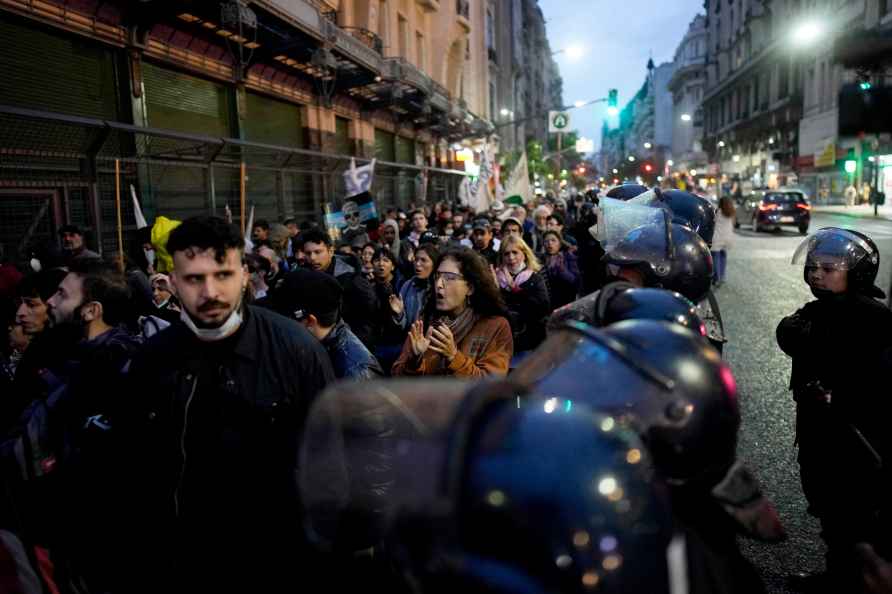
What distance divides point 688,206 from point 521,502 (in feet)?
13.5

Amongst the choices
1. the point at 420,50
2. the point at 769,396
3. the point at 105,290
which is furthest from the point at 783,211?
the point at 105,290

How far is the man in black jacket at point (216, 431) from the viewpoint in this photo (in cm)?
203

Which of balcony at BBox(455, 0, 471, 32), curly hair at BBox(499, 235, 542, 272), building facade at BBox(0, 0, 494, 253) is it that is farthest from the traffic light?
curly hair at BBox(499, 235, 542, 272)

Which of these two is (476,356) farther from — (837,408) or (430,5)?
(430,5)

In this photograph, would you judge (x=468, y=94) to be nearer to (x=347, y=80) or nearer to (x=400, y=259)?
(x=347, y=80)

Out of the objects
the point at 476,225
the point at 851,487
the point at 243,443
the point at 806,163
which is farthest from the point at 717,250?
the point at 806,163

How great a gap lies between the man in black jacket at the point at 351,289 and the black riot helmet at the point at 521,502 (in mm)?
3950

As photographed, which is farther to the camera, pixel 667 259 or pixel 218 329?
pixel 667 259

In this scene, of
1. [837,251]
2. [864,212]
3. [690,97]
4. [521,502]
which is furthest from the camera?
[690,97]

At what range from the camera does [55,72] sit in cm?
880

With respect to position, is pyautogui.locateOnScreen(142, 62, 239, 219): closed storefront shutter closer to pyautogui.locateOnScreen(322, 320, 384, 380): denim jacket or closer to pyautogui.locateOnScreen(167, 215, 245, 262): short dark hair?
pyautogui.locateOnScreen(322, 320, 384, 380): denim jacket

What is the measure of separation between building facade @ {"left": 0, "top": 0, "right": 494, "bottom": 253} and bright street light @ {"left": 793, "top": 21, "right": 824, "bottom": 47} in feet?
112

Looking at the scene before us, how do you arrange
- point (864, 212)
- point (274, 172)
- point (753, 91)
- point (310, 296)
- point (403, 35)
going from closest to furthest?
point (310, 296) < point (274, 172) < point (403, 35) < point (864, 212) < point (753, 91)

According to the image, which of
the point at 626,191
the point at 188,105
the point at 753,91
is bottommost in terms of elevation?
the point at 626,191
